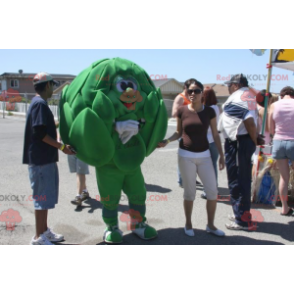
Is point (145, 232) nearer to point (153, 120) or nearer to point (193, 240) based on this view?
point (193, 240)

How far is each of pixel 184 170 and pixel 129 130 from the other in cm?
83

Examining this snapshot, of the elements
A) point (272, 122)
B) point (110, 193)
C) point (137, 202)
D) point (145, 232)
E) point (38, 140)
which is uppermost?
point (272, 122)

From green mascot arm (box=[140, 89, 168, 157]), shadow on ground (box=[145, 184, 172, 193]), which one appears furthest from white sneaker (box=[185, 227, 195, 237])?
shadow on ground (box=[145, 184, 172, 193])

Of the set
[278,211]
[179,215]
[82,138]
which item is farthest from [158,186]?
[82,138]

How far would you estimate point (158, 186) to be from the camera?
5.61 meters

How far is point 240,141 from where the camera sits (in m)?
3.71

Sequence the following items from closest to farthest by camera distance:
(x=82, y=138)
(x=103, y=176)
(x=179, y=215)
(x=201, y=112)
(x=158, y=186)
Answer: (x=82, y=138) → (x=103, y=176) → (x=201, y=112) → (x=179, y=215) → (x=158, y=186)

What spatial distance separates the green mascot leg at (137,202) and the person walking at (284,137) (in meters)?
2.06

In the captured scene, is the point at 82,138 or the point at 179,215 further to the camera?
the point at 179,215

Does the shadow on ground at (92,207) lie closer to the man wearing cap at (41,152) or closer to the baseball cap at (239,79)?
the man wearing cap at (41,152)

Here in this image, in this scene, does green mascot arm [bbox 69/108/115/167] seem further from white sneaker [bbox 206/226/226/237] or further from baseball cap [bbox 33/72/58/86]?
white sneaker [bbox 206/226/226/237]

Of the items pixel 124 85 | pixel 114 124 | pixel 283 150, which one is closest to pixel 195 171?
pixel 114 124

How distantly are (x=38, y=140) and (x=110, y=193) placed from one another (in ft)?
3.06

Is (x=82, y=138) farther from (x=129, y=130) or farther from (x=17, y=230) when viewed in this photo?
(x=17, y=230)
